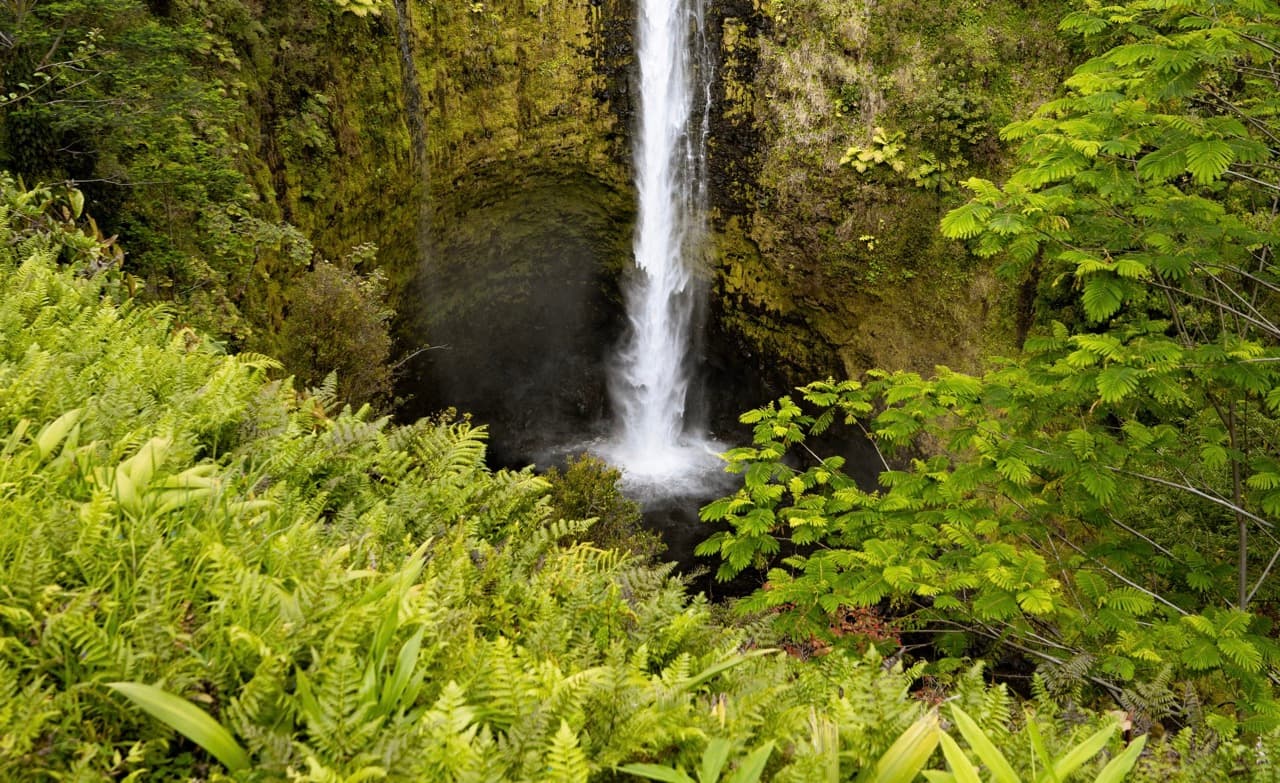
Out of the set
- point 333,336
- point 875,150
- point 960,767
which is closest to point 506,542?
point 960,767

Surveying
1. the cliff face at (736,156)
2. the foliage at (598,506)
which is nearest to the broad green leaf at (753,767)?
the foliage at (598,506)

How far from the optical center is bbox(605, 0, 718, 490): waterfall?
1471 centimetres

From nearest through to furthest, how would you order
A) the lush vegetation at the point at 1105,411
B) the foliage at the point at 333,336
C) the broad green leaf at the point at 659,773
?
the broad green leaf at the point at 659,773
the lush vegetation at the point at 1105,411
the foliage at the point at 333,336

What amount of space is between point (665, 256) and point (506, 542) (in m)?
14.7

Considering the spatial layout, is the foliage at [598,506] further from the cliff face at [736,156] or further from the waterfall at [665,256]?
the cliff face at [736,156]

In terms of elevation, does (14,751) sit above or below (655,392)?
above

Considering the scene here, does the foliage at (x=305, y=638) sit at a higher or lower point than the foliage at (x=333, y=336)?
higher

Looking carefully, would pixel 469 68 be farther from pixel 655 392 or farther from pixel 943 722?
pixel 943 722

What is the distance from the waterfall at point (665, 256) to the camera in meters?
14.7

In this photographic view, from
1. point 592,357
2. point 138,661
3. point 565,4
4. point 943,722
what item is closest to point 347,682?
point 138,661

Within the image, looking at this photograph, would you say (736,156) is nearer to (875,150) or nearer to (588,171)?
(875,150)

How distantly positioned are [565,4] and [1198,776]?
15799 millimetres

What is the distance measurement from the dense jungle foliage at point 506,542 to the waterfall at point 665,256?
10.1 meters

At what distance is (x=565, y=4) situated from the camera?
14.2m
